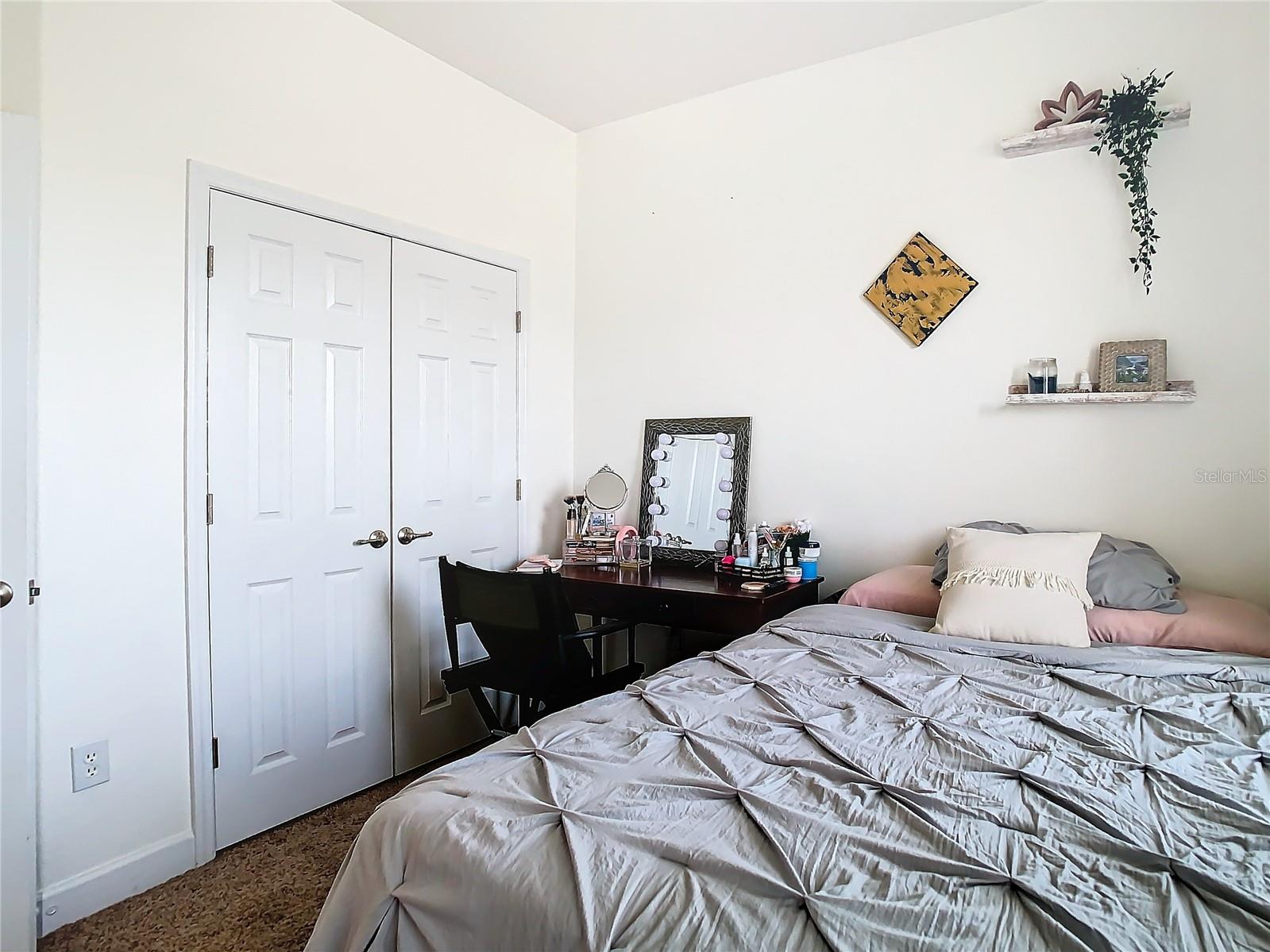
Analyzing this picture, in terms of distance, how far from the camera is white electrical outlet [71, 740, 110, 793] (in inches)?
84.0

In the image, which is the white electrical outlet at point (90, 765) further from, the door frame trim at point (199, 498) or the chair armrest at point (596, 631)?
the chair armrest at point (596, 631)

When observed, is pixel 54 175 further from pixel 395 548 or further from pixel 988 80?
pixel 988 80

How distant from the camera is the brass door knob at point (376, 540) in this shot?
Answer: 286 cm

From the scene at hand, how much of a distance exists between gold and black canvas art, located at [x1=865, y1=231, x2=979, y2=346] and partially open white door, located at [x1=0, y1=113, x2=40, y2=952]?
105 inches

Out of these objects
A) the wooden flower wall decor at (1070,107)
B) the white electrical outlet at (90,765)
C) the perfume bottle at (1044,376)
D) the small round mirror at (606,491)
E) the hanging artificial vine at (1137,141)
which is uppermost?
the wooden flower wall decor at (1070,107)

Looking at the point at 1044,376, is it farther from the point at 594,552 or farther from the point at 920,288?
the point at 594,552

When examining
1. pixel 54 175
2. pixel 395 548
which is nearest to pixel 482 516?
pixel 395 548

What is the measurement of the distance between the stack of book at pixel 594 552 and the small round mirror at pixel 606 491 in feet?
0.68

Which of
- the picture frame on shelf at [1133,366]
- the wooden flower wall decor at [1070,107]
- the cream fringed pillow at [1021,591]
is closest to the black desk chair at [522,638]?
the cream fringed pillow at [1021,591]

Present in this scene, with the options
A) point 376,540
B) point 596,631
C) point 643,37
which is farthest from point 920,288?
point 376,540

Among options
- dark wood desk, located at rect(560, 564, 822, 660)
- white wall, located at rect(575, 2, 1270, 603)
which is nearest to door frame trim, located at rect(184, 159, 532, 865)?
dark wood desk, located at rect(560, 564, 822, 660)

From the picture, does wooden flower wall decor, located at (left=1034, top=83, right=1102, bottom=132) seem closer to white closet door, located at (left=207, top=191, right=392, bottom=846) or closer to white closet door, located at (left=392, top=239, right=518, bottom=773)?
white closet door, located at (left=392, top=239, right=518, bottom=773)

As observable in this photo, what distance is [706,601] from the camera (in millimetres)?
2799

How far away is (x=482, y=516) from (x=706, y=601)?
3.59 feet
